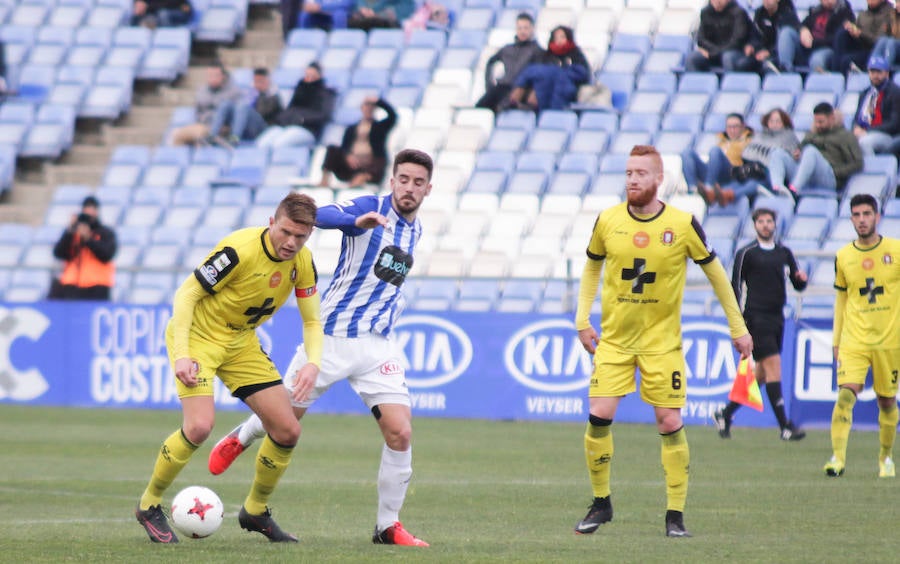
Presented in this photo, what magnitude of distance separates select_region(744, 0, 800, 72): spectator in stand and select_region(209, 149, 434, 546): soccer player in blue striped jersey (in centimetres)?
1275

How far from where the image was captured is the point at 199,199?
22.1 meters

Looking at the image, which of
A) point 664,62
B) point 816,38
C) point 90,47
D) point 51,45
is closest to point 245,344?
point 816,38

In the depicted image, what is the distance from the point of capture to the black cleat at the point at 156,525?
795cm

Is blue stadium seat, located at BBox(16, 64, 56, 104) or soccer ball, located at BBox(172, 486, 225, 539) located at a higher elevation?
blue stadium seat, located at BBox(16, 64, 56, 104)

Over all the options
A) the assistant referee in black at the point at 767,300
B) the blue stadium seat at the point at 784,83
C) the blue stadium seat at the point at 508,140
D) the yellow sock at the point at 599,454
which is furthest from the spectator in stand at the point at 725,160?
the yellow sock at the point at 599,454

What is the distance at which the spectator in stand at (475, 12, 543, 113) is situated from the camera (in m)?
21.1

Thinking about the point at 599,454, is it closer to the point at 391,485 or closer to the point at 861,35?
the point at 391,485

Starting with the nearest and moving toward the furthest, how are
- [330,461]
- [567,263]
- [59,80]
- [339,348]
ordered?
[339,348], [330,461], [567,263], [59,80]

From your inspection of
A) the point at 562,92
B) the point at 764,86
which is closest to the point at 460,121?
the point at 562,92

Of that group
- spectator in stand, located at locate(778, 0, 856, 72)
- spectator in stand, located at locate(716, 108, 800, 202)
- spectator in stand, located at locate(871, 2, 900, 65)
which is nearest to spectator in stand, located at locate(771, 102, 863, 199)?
spectator in stand, located at locate(716, 108, 800, 202)

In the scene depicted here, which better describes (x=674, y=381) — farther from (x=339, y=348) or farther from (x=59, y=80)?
(x=59, y=80)

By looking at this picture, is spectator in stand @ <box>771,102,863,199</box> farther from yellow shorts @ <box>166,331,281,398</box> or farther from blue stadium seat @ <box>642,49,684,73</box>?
yellow shorts @ <box>166,331,281,398</box>

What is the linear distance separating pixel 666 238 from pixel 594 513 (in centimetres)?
166

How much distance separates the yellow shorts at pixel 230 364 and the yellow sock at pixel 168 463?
252mm
